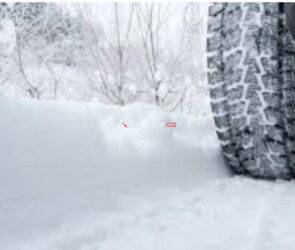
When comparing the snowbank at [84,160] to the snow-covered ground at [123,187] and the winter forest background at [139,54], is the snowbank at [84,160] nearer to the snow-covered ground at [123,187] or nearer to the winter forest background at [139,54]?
the snow-covered ground at [123,187]

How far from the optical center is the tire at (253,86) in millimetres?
1427

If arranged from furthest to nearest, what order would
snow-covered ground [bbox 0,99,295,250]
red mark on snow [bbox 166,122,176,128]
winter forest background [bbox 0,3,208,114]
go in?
winter forest background [bbox 0,3,208,114] → red mark on snow [bbox 166,122,176,128] → snow-covered ground [bbox 0,99,295,250]

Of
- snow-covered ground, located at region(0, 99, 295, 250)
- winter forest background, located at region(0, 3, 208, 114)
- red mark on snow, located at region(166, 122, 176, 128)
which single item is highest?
winter forest background, located at region(0, 3, 208, 114)

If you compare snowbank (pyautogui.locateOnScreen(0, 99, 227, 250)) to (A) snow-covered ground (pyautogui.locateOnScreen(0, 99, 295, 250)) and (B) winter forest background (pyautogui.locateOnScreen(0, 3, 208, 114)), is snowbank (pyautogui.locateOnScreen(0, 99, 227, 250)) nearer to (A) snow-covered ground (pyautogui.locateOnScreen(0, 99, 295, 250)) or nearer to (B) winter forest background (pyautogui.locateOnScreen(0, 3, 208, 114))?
(A) snow-covered ground (pyautogui.locateOnScreen(0, 99, 295, 250))

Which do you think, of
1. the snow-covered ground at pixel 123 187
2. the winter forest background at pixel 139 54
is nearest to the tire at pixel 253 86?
the snow-covered ground at pixel 123 187

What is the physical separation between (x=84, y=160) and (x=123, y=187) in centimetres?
12

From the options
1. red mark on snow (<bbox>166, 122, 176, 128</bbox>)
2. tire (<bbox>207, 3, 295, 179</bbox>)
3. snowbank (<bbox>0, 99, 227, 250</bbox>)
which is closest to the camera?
snowbank (<bbox>0, 99, 227, 250</bbox>)

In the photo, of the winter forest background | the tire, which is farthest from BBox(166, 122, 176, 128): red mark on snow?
the winter forest background

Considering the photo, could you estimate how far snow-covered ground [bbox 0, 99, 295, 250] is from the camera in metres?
1.02

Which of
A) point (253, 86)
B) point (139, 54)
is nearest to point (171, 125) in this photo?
point (253, 86)

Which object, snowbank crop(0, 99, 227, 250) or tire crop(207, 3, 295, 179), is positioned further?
tire crop(207, 3, 295, 179)

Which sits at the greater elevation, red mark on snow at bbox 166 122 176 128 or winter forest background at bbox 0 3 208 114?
winter forest background at bbox 0 3 208 114

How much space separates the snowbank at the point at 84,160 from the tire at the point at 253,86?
131mm

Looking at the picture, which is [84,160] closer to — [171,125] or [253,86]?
[171,125]
